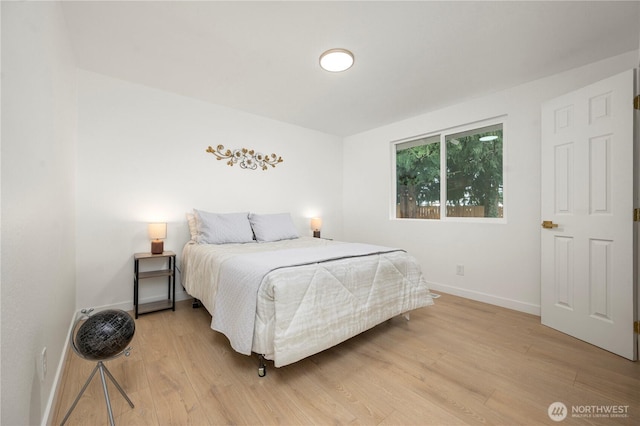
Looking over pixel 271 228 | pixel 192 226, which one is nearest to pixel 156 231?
pixel 192 226

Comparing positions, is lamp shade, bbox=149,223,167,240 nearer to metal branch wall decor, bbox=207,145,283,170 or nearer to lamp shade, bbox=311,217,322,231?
metal branch wall decor, bbox=207,145,283,170

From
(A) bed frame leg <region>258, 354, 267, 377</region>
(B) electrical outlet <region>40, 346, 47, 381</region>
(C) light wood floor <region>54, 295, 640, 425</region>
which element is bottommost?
(C) light wood floor <region>54, 295, 640, 425</region>

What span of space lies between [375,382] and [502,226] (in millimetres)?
2350

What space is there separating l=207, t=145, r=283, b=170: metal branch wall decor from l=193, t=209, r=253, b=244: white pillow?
2.72 ft

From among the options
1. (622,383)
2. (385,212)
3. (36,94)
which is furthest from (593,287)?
(36,94)

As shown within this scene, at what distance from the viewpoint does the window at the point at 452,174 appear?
3.13m

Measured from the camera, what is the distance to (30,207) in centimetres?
109

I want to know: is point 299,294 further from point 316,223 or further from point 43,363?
point 316,223

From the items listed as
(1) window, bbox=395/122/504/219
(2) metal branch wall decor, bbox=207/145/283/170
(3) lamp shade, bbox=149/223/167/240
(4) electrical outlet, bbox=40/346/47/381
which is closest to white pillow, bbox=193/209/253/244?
(3) lamp shade, bbox=149/223/167/240

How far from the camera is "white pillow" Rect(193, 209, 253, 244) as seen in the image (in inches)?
114

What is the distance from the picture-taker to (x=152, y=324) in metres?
2.46

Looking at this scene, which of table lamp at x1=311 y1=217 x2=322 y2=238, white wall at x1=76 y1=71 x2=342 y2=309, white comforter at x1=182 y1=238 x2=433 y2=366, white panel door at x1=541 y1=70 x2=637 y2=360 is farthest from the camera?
table lamp at x1=311 y1=217 x2=322 y2=238

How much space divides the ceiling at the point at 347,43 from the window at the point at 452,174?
57 centimetres

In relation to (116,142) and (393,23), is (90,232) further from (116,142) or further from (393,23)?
(393,23)
